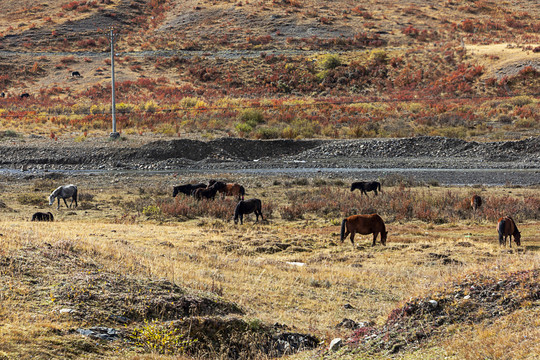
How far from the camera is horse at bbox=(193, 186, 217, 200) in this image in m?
27.2

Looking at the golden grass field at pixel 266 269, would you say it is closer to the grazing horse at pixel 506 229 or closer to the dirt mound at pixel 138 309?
the dirt mound at pixel 138 309

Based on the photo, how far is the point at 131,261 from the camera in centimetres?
1206

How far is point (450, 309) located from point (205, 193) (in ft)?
63.8

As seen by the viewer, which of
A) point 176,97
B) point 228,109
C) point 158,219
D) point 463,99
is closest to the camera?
point 158,219

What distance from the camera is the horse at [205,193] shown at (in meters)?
27.2

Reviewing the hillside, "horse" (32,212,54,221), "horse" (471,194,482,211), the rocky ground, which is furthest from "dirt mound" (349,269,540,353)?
the hillside

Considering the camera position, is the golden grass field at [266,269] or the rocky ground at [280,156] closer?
the golden grass field at [266,269]

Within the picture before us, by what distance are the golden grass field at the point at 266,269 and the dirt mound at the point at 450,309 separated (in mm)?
206

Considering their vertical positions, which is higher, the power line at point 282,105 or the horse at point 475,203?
the power line at point 282,105

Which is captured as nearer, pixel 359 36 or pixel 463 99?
pixel 463 99

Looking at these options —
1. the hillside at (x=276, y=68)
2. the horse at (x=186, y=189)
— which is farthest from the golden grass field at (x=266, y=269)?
the hillside at (x=276, y=68)

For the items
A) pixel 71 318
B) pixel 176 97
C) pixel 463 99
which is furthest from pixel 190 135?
pixel 71 318

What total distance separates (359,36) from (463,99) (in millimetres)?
31537

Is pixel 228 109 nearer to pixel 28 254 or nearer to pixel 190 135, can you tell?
pixel 190 135
